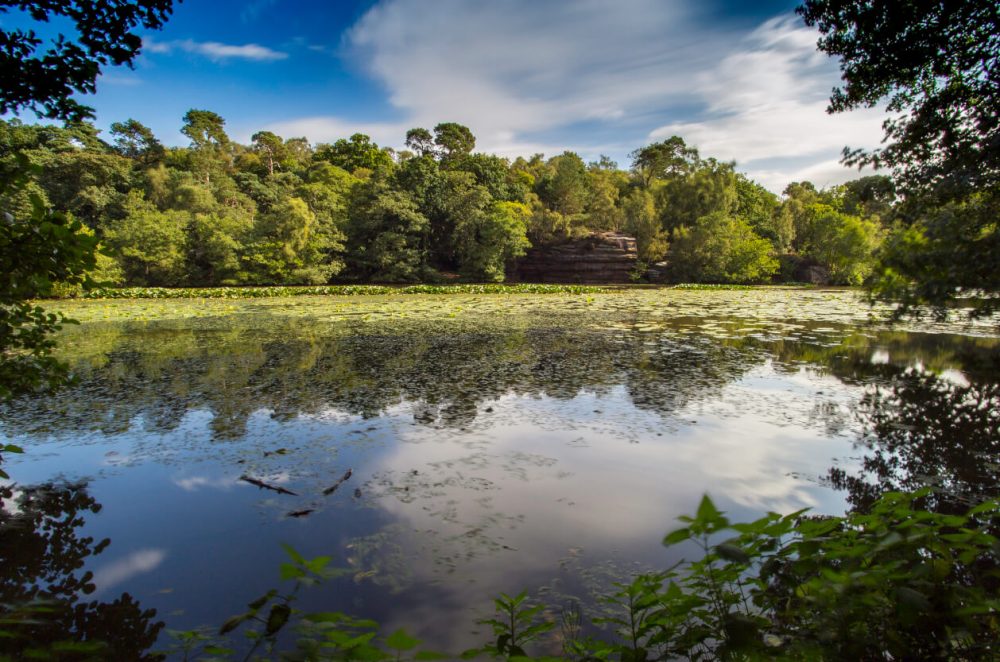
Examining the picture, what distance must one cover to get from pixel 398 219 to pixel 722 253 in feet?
83.5

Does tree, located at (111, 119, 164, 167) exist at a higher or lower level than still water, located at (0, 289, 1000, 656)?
higher

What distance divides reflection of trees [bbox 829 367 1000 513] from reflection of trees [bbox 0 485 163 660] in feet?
15.7

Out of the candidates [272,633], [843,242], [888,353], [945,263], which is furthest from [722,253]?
[272,633]

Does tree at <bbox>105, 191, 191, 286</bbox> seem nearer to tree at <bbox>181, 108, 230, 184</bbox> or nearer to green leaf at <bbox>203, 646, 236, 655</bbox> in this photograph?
tree at <bbox>181, 108, 230, 184</bbox>

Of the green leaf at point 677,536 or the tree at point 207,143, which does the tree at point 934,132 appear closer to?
the green leaf at point 677,536

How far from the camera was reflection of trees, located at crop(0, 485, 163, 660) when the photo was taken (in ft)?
7.70

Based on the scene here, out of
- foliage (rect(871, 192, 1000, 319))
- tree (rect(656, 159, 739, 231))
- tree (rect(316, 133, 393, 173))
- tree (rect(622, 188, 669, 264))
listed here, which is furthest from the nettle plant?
tree (rect(316, 133, 393, 173))

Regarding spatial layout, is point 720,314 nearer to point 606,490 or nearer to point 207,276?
point 606,490

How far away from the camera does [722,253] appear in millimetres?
38938

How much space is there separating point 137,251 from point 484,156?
29.1 m

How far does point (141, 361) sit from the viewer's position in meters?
9.65

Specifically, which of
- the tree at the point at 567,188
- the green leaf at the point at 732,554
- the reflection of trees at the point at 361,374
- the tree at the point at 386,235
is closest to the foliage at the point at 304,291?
the tree at the point at 386,235

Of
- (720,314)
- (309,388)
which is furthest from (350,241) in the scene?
(309,388)

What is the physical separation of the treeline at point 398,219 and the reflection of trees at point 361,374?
24.7 meters
